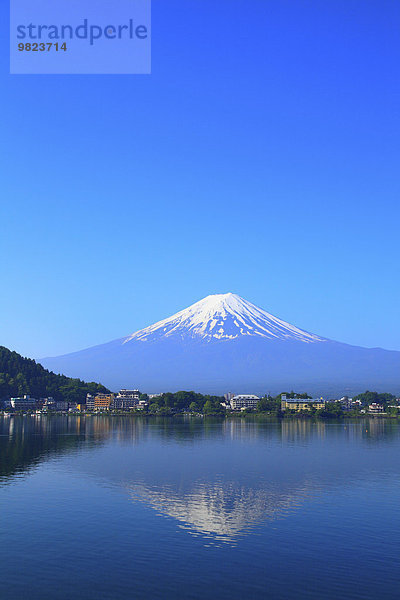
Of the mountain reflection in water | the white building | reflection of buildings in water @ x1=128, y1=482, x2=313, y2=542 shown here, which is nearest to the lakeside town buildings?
the white building

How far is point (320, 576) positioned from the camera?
22469 millimetres

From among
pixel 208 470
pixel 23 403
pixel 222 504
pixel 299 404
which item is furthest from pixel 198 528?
pixel 23 403

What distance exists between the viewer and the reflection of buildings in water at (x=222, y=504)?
1158 inches

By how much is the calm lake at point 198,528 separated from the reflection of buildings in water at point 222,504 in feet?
0.27

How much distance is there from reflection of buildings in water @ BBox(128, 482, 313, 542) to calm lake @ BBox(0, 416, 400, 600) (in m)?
0.08

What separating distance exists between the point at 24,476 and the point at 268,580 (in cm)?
2803

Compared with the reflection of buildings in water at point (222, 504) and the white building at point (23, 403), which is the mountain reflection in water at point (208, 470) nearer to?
the reflection of buildings in water at point (222, 504)

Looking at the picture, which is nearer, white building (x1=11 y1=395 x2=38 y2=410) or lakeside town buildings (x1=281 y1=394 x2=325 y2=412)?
lakeside town buildings (x1=281 y1=394 x2=325 y2=412)

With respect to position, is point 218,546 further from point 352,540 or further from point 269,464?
point 269,464

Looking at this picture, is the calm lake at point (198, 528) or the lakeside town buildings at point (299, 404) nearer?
the calm lake at point (198, 528)

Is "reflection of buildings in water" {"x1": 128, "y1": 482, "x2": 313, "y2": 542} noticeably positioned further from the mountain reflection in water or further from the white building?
the white building

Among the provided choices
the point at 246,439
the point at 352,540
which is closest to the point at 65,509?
the point at 352,540

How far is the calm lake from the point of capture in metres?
21.5

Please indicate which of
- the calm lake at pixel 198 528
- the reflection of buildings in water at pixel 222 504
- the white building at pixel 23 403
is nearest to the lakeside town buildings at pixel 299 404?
the white building at pixel 23 403
